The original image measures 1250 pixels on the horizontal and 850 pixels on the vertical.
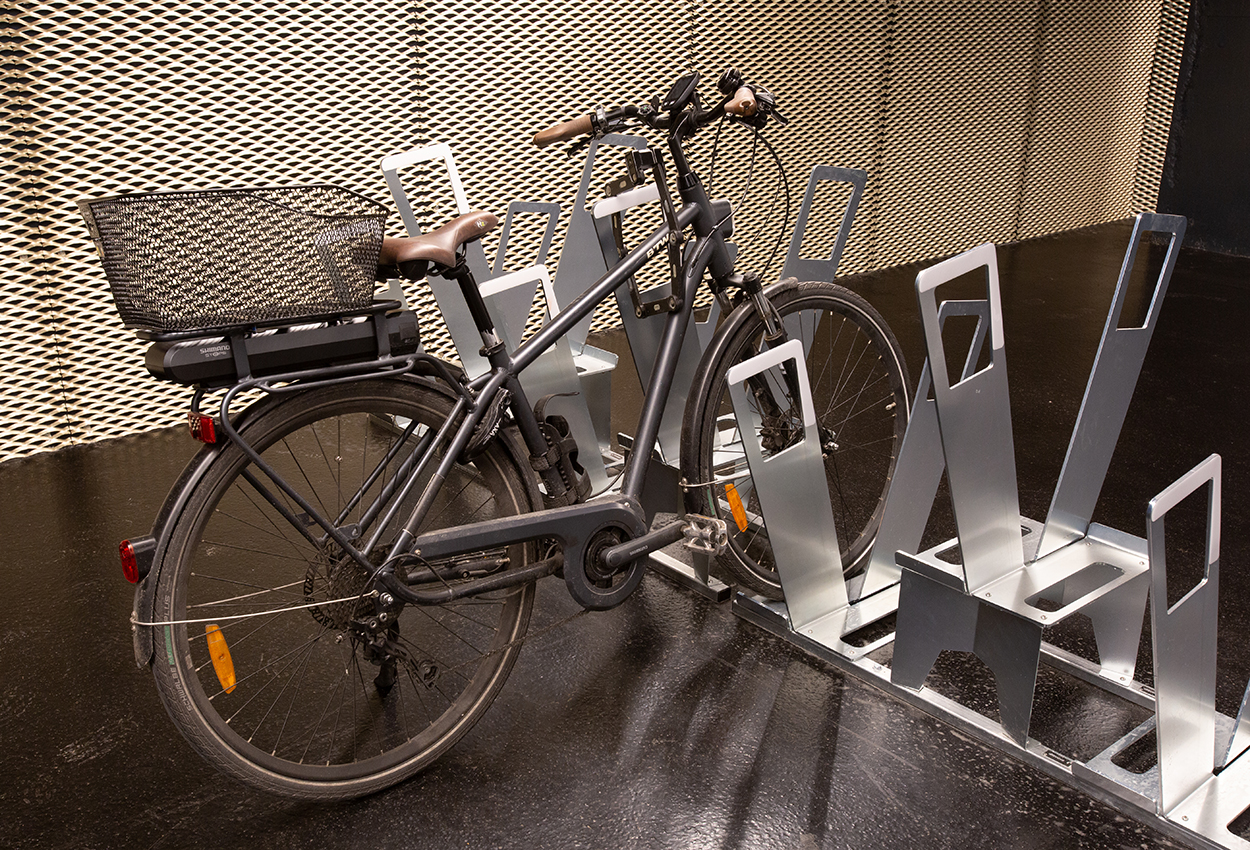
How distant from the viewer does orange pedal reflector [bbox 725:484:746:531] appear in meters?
2.42

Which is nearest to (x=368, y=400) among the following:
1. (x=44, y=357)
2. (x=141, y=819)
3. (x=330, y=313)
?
(x=330, y=313)

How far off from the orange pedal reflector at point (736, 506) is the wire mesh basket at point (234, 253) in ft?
3.34

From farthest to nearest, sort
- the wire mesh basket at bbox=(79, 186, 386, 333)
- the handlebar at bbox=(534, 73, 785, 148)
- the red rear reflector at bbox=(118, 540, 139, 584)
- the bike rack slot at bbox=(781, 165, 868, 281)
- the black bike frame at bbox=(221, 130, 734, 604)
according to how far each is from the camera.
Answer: the bike rack slot at bbox=(781, 165, 868, 281) → the handlebar at bbox=(534, 73, 785, 148) → the black bike frame at bbox=(221, 130, 734, 604) → the red rear reflector at bbox=(118, 540, 139, 584) → the wire mesh basket at bbox=(79, 186, 386, 333)

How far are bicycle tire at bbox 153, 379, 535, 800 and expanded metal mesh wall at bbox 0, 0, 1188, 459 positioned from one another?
1.53 meters

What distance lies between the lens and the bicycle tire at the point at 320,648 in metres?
1.77

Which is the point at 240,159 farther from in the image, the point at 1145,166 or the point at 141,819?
the point at 1145,166

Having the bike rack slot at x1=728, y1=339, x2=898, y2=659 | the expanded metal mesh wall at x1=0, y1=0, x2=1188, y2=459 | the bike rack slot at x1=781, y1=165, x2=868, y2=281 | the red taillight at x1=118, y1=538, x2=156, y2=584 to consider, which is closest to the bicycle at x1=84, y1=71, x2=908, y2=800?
the red taillight at x1=118, y1=538, x2=156, y2=584

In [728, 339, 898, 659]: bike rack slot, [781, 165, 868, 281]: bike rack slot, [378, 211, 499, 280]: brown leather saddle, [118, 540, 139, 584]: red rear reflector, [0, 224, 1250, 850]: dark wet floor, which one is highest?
[378, 211, 499, 280]: brown leather saddle

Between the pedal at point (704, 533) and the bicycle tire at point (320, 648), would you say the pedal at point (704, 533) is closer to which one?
the pedal at point (704, 533)

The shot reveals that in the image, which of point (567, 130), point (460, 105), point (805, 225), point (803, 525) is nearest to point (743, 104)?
point (567, 130)

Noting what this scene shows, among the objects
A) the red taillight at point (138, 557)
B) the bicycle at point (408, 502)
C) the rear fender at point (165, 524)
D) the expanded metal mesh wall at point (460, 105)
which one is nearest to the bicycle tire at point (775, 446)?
the bicycle at point (408, 502)

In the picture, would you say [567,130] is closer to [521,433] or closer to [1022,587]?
[521,433]

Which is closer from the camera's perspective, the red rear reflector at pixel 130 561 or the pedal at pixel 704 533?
the red rear reflector at pixel 130 561

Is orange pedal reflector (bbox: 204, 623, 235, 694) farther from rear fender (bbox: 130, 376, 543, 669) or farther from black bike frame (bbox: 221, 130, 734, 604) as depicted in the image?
black bike frame (bbox: 221, 130, 734, 604)
